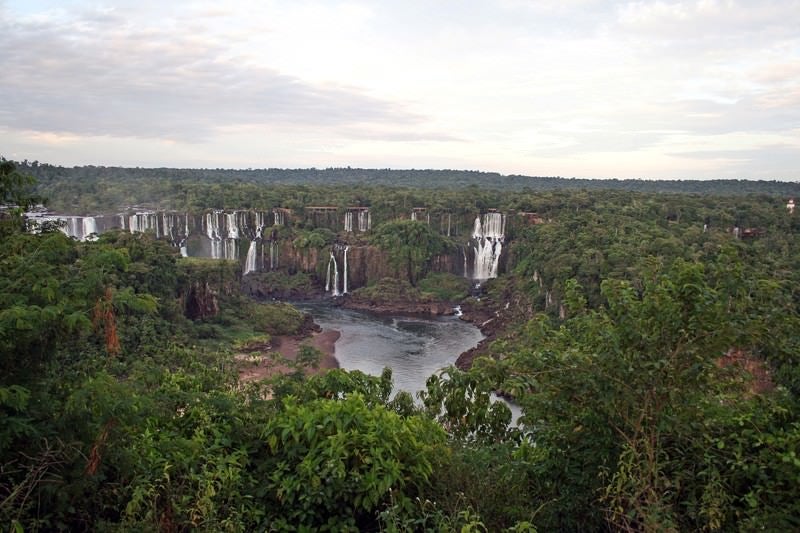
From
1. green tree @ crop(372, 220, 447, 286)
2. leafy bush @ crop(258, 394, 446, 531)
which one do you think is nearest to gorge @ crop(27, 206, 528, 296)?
green tree @ crop(372, 220, 447, 286)

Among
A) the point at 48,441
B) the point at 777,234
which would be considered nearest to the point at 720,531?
the point at 48,441

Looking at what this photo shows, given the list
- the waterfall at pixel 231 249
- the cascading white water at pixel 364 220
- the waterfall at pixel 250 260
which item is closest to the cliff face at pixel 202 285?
the waterfall at pixel 250 260

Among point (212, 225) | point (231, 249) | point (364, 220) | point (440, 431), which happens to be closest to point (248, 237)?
point (231, 249)

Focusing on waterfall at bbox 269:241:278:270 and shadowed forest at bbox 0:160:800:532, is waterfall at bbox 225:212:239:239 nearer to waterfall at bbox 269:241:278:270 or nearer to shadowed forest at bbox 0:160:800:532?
waterfall at bbox 269:241:278:270

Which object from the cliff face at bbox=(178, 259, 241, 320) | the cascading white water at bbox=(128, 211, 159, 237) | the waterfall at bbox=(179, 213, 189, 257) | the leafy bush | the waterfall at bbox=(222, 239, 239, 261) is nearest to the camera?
the leafy bush

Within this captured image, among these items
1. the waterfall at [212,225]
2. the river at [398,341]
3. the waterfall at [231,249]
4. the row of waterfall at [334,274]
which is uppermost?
the waterfall at [212,225]

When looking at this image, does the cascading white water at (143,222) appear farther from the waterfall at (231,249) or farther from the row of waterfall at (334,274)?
the row of waterfall at (334,274)
